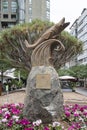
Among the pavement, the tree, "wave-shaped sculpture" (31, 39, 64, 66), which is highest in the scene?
the tree

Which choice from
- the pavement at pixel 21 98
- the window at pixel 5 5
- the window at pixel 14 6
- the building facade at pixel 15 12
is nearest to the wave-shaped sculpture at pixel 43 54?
the pavement at pixel 21 98

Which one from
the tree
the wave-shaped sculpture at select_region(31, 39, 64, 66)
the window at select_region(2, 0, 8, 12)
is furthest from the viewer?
the window at select_region(2, 0, 8, 12)

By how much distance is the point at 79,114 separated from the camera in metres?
10.9

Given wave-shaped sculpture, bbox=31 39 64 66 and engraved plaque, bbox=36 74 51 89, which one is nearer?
engraved plaque, bbox=36 74 51 89

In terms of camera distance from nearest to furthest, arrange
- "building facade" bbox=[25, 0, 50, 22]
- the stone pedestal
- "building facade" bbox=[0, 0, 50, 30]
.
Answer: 1. the stone pedestal
2. "building facade" bbox=[0, 0, 50, 30]
3. "building facade" bbox=[25, 0, 50, 22]

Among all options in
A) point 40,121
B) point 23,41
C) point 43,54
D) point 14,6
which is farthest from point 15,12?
point 40,121

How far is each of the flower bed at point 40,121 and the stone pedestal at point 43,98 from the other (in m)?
0.30

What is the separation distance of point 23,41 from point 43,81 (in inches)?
1104

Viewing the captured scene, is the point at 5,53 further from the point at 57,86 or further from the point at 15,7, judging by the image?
the point at 15,7

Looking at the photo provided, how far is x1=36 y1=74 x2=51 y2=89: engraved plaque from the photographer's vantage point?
34.9ft

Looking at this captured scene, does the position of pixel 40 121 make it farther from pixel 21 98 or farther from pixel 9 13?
pixel 9 13

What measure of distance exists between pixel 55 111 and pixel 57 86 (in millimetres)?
754

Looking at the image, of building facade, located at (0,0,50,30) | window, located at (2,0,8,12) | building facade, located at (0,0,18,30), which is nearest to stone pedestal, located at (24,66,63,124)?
building facade, located at (0,0,50,30)

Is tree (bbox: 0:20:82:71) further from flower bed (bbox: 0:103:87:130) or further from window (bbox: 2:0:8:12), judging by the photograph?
window (bbox: 2:0:8:12)
